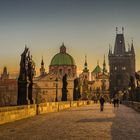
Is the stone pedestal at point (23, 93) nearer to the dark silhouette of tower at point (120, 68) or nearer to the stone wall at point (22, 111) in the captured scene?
the stone wall at point (22, 111)

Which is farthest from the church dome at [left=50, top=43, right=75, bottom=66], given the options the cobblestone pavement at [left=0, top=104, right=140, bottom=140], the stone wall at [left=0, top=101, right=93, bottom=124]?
the cobblestone pavement at [left=0, top=104, right=140, bottom=140]

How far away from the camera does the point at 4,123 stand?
1909cm

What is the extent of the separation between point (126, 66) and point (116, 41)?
16.4 meters

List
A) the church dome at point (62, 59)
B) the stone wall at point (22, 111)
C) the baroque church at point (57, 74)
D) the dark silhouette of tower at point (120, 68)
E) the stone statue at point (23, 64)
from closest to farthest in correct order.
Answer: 1. the stone wall at point (22, 111)
2. the stone statue at point (23, 64)
3. the baroque church at point (57, 74)
4. the church dome at point (62, 59)
5. the dark silhouette of tower at point (120, 68)

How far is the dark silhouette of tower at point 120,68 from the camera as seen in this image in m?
170

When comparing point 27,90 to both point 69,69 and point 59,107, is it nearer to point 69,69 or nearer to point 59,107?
point 59,107

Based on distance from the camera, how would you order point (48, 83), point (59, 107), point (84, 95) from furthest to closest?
point (48, 83) < point (84, 95) < point (59, 107)

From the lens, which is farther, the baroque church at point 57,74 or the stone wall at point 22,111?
the baroque church at point 57,74

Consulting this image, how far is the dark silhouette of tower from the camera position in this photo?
558ft

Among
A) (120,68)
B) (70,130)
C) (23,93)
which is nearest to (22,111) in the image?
(23,93)

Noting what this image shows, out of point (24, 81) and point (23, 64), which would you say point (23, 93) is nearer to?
point (24, 81)

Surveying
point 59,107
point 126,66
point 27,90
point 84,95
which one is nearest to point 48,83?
point 126,66

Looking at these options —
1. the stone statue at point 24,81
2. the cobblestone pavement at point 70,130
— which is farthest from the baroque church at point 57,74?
the cobblestone pavement at point 70,130

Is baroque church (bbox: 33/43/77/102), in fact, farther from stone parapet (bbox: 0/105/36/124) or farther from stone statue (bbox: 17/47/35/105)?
stone parapet (bbox: 0/105/36/124)
